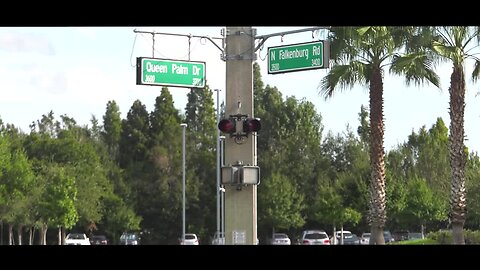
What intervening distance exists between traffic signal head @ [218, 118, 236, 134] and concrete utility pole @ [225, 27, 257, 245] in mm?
242

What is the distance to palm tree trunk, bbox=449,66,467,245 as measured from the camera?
3145 centimetres

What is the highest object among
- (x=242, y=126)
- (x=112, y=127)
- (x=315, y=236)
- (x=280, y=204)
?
(x=112, y=127)

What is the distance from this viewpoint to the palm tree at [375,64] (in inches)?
1265

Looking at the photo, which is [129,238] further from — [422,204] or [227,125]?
[227,125]

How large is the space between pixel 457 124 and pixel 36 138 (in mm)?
42139

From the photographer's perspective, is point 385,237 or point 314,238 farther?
point 385,237

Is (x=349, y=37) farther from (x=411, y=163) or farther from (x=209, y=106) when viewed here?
(x=209, y=106)

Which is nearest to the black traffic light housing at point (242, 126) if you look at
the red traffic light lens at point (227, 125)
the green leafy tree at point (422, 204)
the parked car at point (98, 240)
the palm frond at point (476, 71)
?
the red traffic light lens at point (227, 125)

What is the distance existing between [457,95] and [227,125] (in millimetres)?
14934

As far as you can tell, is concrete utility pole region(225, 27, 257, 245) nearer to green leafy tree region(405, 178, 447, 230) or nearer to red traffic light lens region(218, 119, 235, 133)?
red traffic light lens region(218, 119, 235, 133)

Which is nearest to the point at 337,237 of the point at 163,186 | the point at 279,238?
the point at 279,238

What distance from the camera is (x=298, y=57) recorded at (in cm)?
1950
